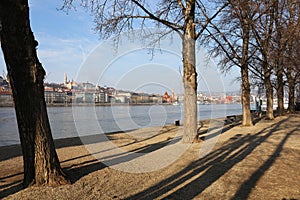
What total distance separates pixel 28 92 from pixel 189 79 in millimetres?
6893

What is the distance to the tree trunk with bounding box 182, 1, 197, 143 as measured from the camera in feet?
35.5

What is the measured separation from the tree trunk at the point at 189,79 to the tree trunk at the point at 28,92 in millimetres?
6361

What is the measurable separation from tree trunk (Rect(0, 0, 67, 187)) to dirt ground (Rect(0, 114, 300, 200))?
39 cm

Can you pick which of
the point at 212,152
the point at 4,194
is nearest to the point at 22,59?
the point at 4,194

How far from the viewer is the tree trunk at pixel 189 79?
426 inches

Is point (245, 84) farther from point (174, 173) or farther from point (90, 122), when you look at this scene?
point (90, 122)

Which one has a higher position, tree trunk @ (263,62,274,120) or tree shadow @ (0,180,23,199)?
tree trunk @ (263,62,274,120)

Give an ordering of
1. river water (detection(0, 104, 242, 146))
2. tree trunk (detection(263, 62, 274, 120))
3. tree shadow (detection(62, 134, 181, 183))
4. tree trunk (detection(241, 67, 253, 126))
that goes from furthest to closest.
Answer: tree trunk (detection(263, 62, 274, 120)) → river water (detection(0, 104, 242, 146)) → tree trunk (detection(241, 67, 253, 126)) → tree shadow (detection(62, 134, 181, 183))

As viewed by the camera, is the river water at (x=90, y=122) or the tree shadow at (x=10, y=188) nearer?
the tree shadow at (x=10, y=188)

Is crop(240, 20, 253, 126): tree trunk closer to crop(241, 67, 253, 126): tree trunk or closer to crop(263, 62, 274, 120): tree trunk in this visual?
crop(241, 67, 253, 126): tree trunk

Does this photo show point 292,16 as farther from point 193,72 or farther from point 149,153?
point 149,153

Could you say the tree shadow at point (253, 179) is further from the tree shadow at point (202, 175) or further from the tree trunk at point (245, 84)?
the tree trunk at point (245, 84)

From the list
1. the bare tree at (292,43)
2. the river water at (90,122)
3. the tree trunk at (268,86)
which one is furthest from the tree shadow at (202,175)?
the tree trunk at (268,86)

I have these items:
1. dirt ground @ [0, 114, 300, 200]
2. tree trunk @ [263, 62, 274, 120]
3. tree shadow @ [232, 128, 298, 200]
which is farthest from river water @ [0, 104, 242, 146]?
tree shadow @ [232, 128, 298, 200]
